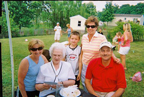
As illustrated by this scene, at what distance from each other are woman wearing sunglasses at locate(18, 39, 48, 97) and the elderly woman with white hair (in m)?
0.15

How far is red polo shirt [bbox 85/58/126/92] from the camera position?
1.86 m

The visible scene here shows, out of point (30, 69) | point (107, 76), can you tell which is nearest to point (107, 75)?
point (107, 76)

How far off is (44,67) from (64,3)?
23.8 metres

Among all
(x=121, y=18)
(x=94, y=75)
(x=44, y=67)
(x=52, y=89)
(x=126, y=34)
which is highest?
(x=121, y=18)

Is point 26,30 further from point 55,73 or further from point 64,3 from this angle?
point 55,73

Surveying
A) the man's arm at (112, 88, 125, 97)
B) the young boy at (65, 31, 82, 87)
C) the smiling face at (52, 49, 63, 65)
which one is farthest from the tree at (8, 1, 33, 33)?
the man's arm at (112, 88, 125, 97)

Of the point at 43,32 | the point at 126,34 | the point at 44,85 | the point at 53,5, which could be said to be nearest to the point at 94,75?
the point at 44,85

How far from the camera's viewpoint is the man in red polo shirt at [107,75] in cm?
186

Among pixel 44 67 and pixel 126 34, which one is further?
pixel 126 34

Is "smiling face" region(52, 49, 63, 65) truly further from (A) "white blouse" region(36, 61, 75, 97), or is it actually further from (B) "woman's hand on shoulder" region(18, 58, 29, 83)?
(B) "woman's hand on shoulder" region(18, 58, 29, 83)

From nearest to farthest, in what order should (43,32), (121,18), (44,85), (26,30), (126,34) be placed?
1. (44,85)
2. (126,34)
3. (121,18)
4. (26,30)
5. (43,32)

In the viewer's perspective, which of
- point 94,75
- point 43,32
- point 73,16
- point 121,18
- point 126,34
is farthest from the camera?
point 73,16

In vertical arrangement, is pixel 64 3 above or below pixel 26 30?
above

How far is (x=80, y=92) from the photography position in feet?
5.51
